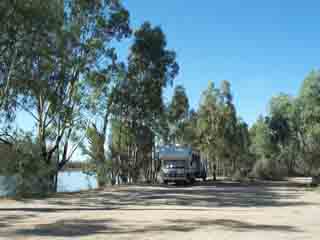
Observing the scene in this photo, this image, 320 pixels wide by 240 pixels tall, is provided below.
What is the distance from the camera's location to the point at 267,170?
59.0 m

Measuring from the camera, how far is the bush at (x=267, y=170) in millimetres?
58969

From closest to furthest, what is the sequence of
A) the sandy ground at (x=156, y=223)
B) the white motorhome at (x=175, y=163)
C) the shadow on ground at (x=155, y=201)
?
the sandy ground at (x=156, y=223), the shadow on ground at (x=155, y=201), the white motorhome at (x=175, y=163)

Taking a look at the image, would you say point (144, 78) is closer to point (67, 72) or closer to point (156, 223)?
point (67, 72)

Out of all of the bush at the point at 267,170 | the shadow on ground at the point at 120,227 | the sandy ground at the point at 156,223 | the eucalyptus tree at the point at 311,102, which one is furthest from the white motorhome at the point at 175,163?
the bush at the point at 267,170

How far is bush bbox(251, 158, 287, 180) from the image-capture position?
193 ft

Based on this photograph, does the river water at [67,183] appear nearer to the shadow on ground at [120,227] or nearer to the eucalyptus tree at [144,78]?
the eucalyptus tree at [144,78]

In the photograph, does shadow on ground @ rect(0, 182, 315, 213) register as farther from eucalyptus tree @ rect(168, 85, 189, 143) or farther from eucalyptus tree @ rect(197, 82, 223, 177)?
eucalyptus tree @ rect(197, 82, 223, 177)

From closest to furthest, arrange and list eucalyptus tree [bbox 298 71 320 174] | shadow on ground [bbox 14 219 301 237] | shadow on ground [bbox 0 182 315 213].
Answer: shadow on ground [bbox 14 219 301 237]
shadow on ground [bbox 0 182 315 213]
eucalyptus tree [bbox 298 71 320 174]

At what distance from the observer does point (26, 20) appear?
59.9 feet

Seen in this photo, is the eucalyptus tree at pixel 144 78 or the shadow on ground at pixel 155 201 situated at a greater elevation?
the eucalyptus tree at pixel 144 78

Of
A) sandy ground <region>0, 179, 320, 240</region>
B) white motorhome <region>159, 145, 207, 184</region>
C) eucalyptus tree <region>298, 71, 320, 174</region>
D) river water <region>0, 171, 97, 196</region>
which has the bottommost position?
sandy ground <region>0, 179, 320, 240</region>

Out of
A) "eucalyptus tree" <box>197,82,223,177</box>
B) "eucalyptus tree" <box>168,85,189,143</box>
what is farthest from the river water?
"eucalyptus tree" <box>197,82,223,177</box>

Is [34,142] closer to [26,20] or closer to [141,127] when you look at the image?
[26,20]

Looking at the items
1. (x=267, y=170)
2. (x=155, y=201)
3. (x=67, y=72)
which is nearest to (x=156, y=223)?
(x=155, y=201)
